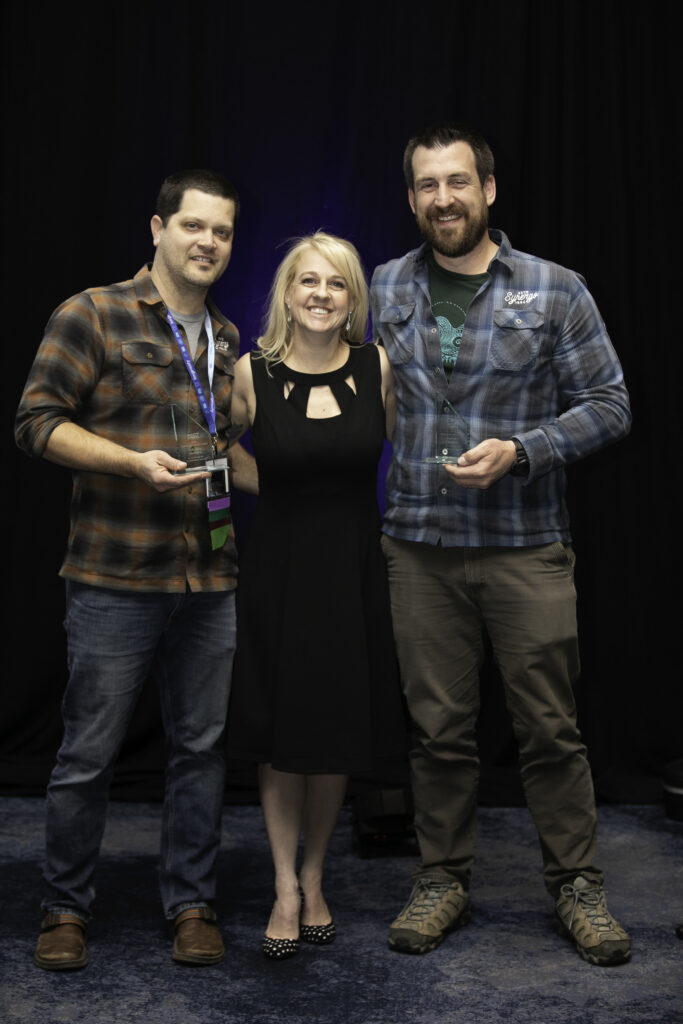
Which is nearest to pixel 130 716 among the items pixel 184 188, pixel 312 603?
pixel 312 603

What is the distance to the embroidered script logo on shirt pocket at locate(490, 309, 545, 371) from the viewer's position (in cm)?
283

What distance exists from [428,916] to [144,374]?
147cm

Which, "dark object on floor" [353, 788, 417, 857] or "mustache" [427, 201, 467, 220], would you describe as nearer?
"mustache" [427, 201, 467, 220]

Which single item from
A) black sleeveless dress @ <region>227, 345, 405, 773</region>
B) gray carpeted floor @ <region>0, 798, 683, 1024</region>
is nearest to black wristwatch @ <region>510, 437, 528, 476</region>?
black sleeveless dress @ <region>227, 345, 405, 773</region>

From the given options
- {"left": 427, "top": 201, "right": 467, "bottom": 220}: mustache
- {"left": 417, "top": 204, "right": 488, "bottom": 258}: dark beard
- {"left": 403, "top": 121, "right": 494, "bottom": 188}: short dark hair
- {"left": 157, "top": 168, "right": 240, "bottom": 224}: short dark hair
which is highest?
{"left": 403, "top": 121, "right": 494, "bottom": 188}: short dark hair

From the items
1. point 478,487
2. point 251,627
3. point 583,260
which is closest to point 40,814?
point 251,627

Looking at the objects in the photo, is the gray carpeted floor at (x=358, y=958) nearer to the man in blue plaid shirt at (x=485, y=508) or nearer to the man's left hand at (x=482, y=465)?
the man in blue plaid shirt at (x=485, y=508)

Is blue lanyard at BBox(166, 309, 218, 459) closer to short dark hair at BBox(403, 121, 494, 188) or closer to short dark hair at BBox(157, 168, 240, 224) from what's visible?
short dark hair at BBox(157, 168, 240, 224)

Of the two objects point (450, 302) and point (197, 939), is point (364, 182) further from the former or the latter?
point (197, 939)

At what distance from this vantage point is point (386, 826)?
3.55 m

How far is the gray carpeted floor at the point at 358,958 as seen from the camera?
2.50 meters

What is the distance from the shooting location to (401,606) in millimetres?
2949

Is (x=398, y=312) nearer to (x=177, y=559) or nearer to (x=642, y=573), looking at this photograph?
(x=177, y=559)

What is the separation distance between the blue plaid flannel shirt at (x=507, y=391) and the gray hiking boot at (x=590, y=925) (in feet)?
2.81
